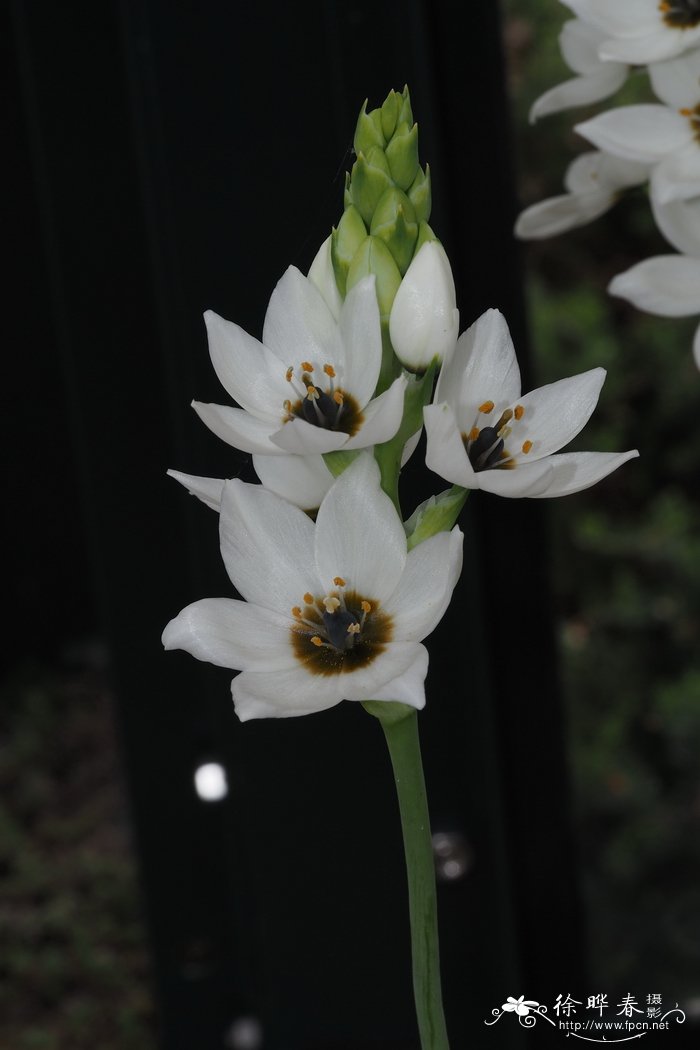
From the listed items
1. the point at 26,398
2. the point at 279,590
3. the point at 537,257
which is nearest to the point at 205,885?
the point at 279,590

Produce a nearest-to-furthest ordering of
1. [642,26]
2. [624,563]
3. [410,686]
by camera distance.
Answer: [410,686], [642,26], [624,563]

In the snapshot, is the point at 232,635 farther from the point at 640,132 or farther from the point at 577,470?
the point at 640,132

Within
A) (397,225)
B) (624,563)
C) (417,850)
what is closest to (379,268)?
(397,225)

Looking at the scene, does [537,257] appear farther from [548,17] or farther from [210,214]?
[210,214]

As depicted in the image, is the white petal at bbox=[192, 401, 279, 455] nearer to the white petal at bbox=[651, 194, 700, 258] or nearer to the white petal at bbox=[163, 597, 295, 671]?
the white petal at bbox=[163, 597, 295, 671]

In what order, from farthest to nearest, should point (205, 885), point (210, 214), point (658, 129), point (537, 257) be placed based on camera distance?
1. point (537, 257)
2. point (205, 885)
3. point (210, 214)
4. point (658, 129)

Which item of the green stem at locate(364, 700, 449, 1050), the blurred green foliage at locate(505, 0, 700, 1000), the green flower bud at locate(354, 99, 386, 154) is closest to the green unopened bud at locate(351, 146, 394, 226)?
the green flower bud at locate(354, 99, 386, 154)
